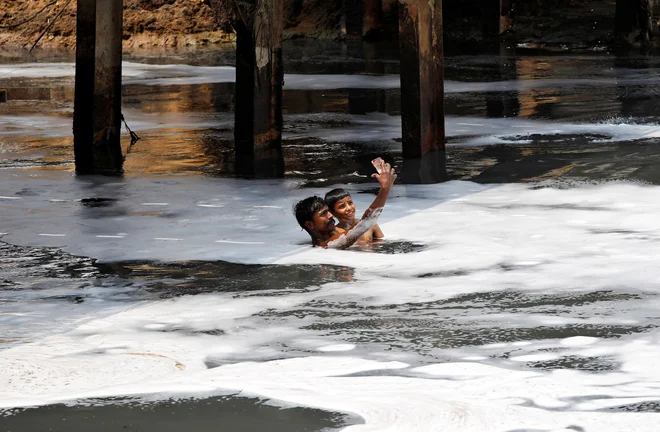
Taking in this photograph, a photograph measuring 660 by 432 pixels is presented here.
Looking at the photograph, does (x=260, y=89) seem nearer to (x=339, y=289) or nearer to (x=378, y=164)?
(x=378, y=164)

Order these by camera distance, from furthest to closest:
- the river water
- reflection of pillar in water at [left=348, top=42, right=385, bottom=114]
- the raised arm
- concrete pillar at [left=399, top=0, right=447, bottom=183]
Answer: reflection of pillar in water at [left=348, top=42, right=385, bottom=114]
concrete pillar at [left=399, top=0, right=447, bottom=183]
the raised arm
the river water

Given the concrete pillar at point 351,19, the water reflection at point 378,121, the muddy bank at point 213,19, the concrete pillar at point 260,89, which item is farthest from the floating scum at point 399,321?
the concrete pillar at point 351,19

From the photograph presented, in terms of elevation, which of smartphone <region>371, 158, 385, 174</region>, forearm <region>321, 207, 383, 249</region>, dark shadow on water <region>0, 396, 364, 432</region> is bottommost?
dark shadow on water <region>0, 396, 364, 432</region>

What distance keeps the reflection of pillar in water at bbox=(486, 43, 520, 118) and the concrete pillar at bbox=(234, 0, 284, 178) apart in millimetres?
3359

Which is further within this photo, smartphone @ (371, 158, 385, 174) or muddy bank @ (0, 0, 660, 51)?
muddy bank @ (0, 0, 660, 51)

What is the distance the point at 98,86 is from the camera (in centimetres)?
1120

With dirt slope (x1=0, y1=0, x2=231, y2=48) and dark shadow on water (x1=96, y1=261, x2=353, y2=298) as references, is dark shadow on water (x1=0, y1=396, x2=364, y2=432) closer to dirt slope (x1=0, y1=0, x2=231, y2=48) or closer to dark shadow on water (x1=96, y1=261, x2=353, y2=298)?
dark shadow on water (x1=96, y1=261, x2=353, y2=298)

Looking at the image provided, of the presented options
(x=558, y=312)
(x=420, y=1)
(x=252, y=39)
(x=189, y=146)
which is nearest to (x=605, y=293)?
(x=558, y=312)

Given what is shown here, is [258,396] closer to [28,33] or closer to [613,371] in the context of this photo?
[613,371]

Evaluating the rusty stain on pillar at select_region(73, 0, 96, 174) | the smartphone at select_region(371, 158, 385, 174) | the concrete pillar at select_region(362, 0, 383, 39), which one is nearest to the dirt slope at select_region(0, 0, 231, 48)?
the concrete pillar at select_region(362, 0, 383, 39)

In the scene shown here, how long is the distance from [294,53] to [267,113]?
40.0ft

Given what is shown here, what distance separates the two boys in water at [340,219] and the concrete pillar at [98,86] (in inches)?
148

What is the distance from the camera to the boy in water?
24.2ft

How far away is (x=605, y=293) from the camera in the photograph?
600cm
